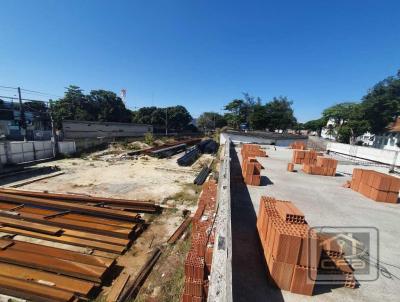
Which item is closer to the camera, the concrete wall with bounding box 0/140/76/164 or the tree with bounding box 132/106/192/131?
the concrete wall with bounding box 0/140/76/164

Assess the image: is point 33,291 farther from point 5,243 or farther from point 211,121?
point 211,121

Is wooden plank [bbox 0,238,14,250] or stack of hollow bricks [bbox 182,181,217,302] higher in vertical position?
stack of hollow bricks [bbox 182,181,217,302]

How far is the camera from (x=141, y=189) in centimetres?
1122

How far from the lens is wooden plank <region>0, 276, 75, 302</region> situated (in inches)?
159

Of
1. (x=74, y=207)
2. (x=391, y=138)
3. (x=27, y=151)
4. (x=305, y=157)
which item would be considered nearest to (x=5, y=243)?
(x=74, y=207)

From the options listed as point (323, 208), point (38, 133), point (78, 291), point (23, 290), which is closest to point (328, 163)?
point (323, 208)

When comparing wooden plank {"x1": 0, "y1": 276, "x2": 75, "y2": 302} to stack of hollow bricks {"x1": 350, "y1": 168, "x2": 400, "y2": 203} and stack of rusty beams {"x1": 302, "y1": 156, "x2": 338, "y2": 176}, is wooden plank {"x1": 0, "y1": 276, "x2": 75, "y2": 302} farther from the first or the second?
stack of rusty beams {"x1": 302, "y1": 156, "x2": 338, "y2": 176}

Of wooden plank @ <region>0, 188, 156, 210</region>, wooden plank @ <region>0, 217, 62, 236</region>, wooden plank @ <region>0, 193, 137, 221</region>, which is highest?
wooden plank @ <region>0, 193, 137, 221</region>

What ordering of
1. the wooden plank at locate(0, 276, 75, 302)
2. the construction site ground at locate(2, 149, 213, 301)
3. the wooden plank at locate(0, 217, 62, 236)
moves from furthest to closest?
the wooden plank at locate(0, 217, 62, 236) → the construction site ground at locate(2, 149, 213, 301) → the wooden plank at locate(0, 276, 75, 302)

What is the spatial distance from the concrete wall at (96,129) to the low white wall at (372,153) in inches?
1349

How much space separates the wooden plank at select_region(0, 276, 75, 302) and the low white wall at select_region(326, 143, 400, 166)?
901 inches

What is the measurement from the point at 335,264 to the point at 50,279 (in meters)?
6.09

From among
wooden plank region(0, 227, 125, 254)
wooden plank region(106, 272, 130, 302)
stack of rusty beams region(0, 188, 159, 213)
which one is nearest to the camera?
wooden plank region(106, 272, 130, 302)

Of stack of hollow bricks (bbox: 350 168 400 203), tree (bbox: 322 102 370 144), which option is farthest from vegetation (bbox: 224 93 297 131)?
stack of hollow bricks (bbox: 350 168 400 203)
